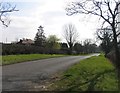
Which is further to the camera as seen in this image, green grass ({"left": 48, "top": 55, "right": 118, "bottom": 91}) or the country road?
the country road

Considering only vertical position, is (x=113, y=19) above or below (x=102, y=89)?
above

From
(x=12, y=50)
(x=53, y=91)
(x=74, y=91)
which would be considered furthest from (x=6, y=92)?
(x=12, y=50)

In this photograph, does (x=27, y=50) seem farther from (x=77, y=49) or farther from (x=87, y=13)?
(x=77, y=49)

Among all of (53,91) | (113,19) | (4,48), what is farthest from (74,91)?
(4,48)

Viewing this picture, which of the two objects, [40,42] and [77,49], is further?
[77,49]

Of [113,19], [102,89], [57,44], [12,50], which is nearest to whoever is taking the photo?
[102,89]

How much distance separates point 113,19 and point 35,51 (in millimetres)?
47214

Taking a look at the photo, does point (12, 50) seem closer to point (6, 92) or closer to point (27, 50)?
point (27, 50)

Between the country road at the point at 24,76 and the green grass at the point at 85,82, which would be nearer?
the green grass at the point at 85,82

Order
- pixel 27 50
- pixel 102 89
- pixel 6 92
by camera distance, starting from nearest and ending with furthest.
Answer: pixel 6 92 < pixel 102 89 < pixel 27 50

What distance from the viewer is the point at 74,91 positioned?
11195 millimetres

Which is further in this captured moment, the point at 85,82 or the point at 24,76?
the point at 24,76

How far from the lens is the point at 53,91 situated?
1147 centimetres

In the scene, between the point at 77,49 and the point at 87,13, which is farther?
the point at 77,49
